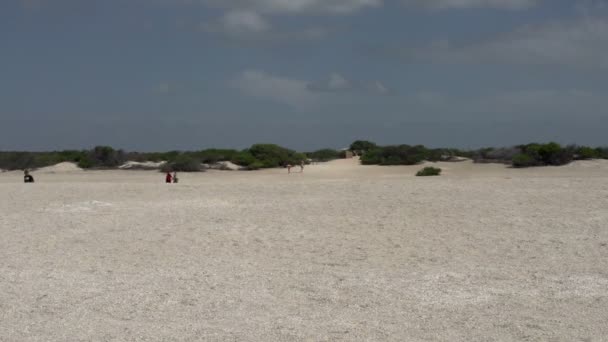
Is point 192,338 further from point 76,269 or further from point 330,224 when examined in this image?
point 330,224

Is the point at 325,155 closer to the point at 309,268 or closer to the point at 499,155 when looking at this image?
the point at 499,155

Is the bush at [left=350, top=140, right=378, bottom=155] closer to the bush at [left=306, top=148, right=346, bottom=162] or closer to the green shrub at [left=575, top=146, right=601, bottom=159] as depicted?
the bush at [left=306, top=148, right=346, bottom=162]

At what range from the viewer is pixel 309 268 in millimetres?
8406

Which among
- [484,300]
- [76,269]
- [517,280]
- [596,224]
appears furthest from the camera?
[596,224]

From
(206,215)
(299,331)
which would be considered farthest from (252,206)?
(299,331)

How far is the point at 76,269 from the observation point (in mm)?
8414

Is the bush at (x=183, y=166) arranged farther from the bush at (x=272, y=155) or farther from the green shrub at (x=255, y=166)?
the bush at (x=272, y=155)

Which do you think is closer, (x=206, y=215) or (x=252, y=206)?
(x=206, y=215)

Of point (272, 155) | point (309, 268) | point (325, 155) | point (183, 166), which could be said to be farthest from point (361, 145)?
point (309, 268)

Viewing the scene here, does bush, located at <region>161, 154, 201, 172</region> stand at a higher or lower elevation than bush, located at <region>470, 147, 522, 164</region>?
lower

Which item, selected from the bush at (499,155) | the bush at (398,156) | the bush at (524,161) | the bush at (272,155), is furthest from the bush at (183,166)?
the bush at (524,161)

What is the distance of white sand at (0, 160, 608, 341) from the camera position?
19.2 ft

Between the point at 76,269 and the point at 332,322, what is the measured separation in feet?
13.1

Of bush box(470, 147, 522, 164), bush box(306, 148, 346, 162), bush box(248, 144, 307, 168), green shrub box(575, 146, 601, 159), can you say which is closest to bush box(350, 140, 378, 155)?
bush box(306, 148, 346, 162)
